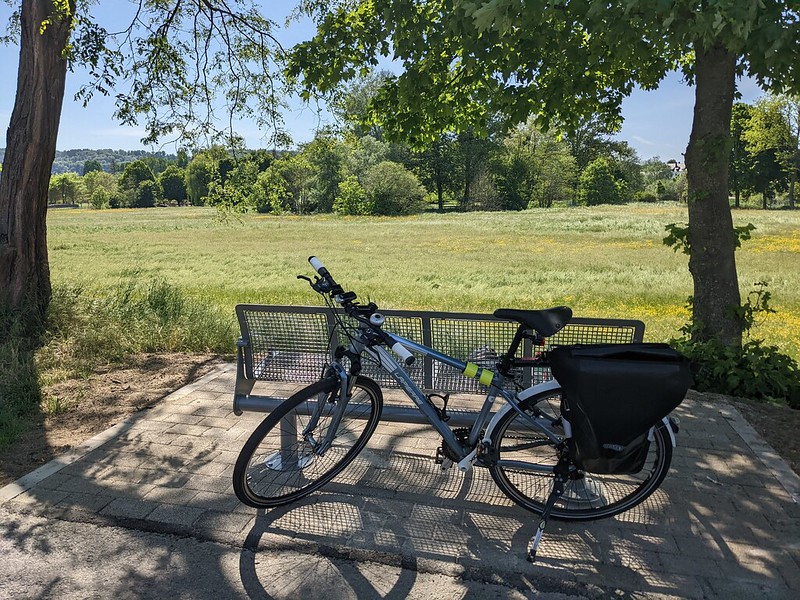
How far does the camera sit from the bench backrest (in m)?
3.60

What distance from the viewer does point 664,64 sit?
728cm

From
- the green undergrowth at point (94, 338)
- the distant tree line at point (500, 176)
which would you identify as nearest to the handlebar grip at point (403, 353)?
the green undergrowth at point (94, 338)

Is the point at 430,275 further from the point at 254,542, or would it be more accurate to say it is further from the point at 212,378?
the point at 254,542

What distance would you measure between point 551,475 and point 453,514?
0.57m

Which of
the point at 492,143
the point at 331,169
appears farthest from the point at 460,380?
the point at 492,143

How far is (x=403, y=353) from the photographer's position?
3.02 meters

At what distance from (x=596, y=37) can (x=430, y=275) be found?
12950 mm

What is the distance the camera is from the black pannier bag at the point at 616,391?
8.82 ft

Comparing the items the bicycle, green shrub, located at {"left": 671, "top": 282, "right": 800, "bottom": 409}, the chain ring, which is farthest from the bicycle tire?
green shrub, located at {"left": 671, "top": 282, "right": 800, "bottom": 409}

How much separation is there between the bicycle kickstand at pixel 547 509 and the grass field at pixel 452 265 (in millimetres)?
5598

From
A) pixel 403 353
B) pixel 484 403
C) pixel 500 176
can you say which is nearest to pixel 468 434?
pixel 484 403

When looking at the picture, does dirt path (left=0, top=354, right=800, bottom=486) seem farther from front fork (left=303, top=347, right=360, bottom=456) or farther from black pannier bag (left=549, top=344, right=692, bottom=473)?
front fork (left=303, top=347, right=360, bottom=456)

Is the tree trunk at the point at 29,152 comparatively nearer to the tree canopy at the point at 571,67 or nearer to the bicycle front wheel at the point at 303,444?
the tree canopy at the point at 571,67

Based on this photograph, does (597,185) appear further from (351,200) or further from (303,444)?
(303,444)
